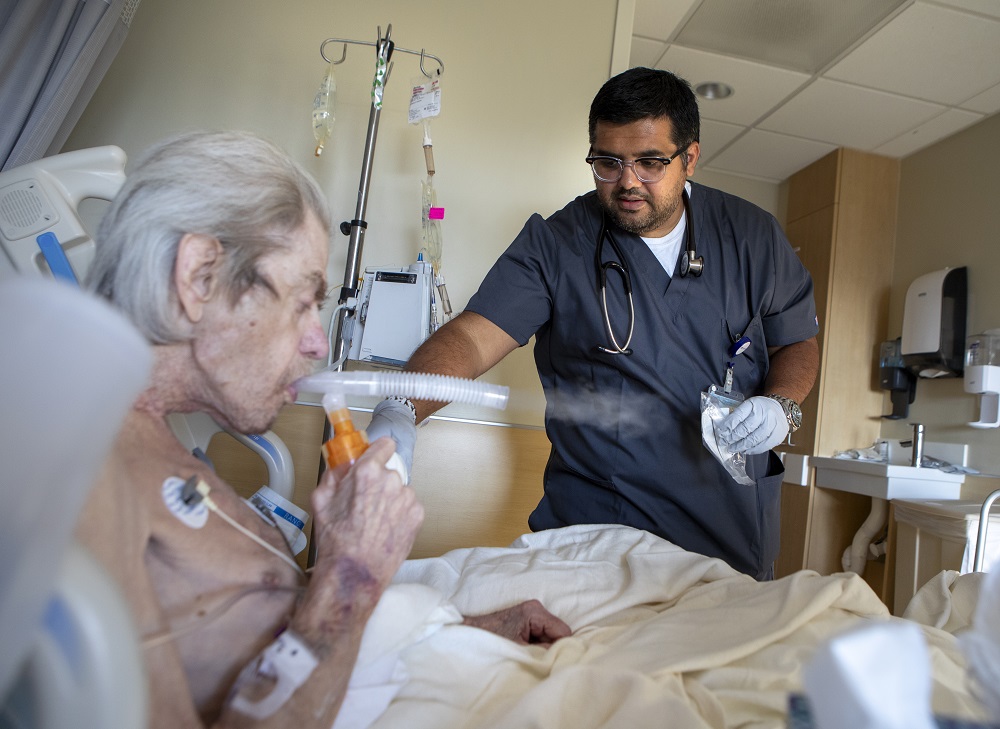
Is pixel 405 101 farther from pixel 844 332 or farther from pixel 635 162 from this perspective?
pixel 844 332

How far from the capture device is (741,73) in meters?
3.55

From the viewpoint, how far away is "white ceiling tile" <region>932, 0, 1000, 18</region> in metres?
2.79

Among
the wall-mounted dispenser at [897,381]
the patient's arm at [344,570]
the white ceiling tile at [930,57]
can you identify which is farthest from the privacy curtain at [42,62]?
the wall-mounted dispenser at [897,381]

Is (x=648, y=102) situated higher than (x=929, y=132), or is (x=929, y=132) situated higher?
(x=929, y=132)

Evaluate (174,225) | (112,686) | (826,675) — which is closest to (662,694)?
(826,675)

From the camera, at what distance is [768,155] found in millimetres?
4504

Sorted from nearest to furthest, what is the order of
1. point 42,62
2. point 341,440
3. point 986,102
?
point 341,440, point 42,62, point 986,102

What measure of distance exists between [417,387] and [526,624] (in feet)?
1.26

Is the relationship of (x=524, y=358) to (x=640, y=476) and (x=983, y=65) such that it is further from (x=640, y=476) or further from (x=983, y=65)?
(x=983, y=65)

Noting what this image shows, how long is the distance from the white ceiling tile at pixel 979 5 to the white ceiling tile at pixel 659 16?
3.16 feet

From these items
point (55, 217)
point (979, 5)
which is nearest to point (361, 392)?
point (55, 217)

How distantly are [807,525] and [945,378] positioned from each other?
3.40 feet

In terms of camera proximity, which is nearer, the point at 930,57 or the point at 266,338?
the point at 266,338

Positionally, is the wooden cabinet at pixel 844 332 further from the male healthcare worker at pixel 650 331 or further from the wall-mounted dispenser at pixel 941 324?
the male healthcare worker at pixel 650 331
